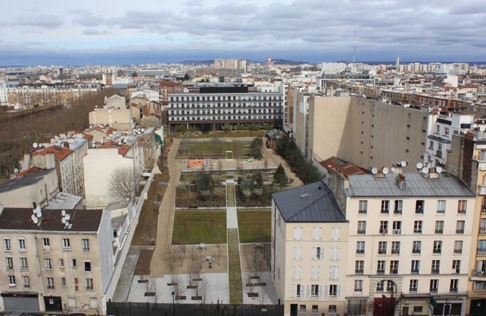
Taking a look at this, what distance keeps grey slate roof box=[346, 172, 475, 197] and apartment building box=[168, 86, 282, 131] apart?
87.5 metres

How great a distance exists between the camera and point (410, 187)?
30719 mm

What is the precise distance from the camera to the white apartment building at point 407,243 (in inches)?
1190

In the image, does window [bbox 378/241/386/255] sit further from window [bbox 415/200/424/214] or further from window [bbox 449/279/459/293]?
window [bbox 449/279/459/293]

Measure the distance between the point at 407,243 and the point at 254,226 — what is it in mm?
20237

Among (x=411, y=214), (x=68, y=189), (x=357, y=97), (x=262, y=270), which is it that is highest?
(x=357, y=97)

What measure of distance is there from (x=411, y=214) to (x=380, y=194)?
2503 mm

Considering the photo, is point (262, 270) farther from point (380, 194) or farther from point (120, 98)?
point (120, 98)

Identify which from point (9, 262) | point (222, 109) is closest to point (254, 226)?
point (9, 262)

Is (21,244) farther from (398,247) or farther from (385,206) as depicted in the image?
(398,247)

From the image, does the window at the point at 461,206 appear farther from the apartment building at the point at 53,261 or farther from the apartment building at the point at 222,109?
the apartment building at the point at 222,109

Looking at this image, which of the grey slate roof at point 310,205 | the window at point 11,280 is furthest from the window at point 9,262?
the grey slate roof at point 310,205

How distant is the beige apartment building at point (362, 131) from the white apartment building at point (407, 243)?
21.1 metres

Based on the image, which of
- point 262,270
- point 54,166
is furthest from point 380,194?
point 54,166

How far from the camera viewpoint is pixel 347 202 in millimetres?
29891
